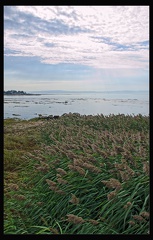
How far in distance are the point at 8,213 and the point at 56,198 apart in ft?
2.03

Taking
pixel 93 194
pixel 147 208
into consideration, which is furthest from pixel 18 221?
pixel 147 208

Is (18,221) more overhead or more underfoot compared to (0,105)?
more underfoot

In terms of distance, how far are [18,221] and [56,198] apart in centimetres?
52

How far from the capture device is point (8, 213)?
346 centimetres

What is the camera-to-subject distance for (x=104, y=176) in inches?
130

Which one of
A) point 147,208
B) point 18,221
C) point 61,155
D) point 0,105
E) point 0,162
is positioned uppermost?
point 0,105

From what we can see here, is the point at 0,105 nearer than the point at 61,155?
Yes

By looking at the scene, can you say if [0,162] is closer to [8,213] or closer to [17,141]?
[8,213]
